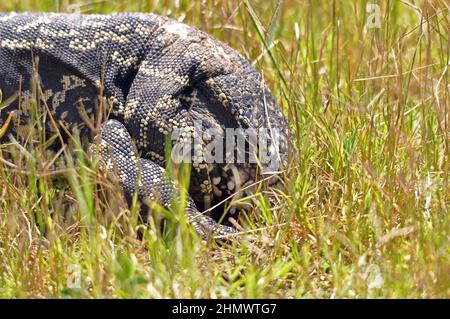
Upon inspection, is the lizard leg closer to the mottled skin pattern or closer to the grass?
the mottled skin pattern

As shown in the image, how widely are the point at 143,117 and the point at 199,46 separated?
52cm

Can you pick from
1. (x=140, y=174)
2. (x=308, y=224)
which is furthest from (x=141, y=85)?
(x=308, y=224)

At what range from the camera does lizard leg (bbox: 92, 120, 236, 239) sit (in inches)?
177

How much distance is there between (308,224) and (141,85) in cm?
120

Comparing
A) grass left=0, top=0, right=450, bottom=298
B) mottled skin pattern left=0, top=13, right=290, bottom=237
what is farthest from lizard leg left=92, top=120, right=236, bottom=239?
grass left=0, top=0, right=450, bottom=298

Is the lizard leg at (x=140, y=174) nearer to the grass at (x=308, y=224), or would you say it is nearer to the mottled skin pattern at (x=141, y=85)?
the mottled skin pattern at (x=141, y=85)

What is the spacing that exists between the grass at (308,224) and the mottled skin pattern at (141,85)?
25cm

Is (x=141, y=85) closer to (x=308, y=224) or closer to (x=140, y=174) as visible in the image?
(x=140, y=174)

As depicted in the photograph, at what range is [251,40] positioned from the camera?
5.74 meters

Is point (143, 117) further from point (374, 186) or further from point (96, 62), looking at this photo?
point (374, 186)

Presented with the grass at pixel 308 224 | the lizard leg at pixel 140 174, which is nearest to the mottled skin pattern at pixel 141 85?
the lizard leg at pixel 140 174

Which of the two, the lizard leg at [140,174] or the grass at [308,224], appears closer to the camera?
the grass at [308,224]

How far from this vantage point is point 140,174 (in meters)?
4.51

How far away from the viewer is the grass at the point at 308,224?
3512 millimetres
